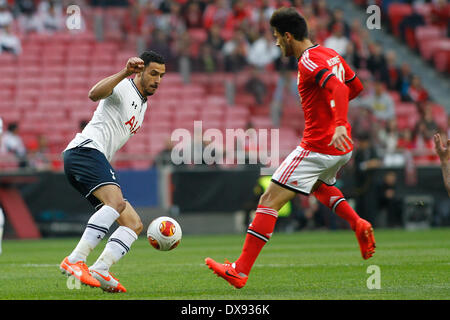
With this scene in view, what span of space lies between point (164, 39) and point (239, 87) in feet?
6.70

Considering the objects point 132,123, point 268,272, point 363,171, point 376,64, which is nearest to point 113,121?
point 132,123

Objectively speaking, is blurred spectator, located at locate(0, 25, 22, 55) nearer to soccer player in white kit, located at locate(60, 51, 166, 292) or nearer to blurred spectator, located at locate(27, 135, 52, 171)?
blurred spectator, located at locate(27, 135, 52, 171)

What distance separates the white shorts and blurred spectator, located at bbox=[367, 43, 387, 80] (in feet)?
46.8

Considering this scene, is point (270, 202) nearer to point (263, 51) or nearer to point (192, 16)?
point (263, 51)

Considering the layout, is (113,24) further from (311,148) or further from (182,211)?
(311,148)

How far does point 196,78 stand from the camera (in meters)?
20.7

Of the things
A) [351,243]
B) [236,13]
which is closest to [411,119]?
[236,13]

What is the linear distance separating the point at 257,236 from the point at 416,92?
15.8 metres

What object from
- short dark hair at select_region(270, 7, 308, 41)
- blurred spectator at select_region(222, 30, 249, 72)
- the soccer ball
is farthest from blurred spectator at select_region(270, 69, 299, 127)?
short dark hair at select_region(270, 7, 308, 41)

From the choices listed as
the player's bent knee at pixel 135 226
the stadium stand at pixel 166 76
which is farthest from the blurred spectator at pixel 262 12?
the player's bent knee at pixel 135 226

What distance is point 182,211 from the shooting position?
1795 centimetres

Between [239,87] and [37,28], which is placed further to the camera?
[37,28]

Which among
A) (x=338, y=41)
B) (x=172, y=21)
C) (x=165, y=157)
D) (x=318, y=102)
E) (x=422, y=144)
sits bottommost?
(x=165, y=157)
